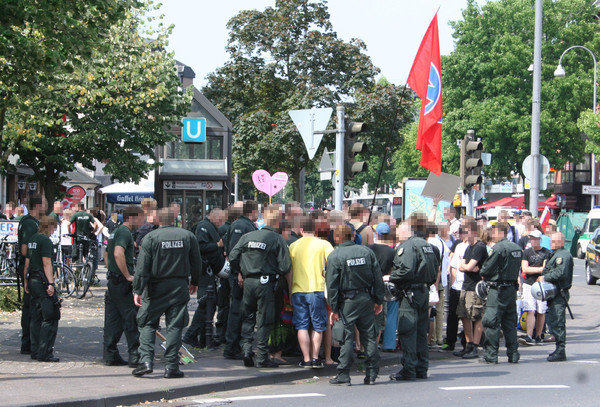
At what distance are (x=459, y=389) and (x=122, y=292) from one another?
12.7 ft

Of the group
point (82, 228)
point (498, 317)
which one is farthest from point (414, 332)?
point (82, 228)

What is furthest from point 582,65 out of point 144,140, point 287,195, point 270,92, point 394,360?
point 287,195

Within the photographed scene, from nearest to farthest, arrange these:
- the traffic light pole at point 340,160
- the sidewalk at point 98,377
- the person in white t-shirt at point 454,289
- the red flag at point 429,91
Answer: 1. the sidewalk at point 98,377
2. the person in white t-shirt at point 454,289
3. the traffic light pole at point 340,160
4. the red flag at point 429,91

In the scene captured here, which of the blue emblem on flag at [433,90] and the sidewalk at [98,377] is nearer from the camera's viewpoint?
the sidewalk at [98,377]

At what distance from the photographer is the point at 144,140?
965 inches

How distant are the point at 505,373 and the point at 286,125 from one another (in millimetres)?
25713

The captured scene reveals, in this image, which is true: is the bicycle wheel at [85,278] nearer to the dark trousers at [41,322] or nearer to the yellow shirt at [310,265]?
the dark trousers at [41,322]

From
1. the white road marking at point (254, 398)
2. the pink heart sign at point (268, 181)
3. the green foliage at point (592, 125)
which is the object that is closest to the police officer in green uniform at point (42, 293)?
the white road marking at point (254, 398)

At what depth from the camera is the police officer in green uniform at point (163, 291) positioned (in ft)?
27.9

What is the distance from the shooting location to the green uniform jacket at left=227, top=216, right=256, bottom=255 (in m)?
10.2

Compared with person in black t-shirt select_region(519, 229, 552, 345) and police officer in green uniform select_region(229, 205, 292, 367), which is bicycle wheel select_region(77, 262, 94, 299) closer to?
police officer in green uniform select_region(229, 205, 292, 367)

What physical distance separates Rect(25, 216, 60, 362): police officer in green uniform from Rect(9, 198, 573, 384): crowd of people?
0.04 ft

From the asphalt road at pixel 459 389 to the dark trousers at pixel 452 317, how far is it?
742mm

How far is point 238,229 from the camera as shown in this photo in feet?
33.6
